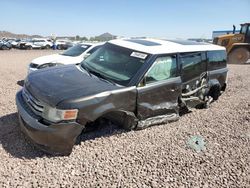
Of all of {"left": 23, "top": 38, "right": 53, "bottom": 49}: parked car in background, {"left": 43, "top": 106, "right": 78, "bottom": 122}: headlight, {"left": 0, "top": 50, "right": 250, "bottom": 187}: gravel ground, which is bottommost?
{"left": 23, "top": 38, "right": 53, "bottom": 49}: parked car in background

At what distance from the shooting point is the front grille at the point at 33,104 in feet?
12.4

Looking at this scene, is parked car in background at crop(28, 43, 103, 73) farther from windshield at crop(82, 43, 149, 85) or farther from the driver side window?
the driver side window

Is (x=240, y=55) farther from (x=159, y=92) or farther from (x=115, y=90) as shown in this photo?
(x=115, y=90)

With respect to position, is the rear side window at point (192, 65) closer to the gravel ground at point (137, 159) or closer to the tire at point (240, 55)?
the gravel ground at point (137, 159)

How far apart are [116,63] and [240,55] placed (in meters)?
16.6

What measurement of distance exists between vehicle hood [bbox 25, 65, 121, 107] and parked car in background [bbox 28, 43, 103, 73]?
13.4 feet

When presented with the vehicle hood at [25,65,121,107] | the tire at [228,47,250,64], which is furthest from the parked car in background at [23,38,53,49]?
the vehicle hood at [25,65,121,107]

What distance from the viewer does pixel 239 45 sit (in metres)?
18.8

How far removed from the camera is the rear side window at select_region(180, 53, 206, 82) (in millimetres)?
5500

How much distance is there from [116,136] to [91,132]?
1.47ft

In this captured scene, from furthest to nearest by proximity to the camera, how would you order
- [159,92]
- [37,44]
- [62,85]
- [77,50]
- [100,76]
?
[37,44] < [77,50] < [159,92] < [100,76] < [62,85]

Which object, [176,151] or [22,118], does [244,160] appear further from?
[22,118]

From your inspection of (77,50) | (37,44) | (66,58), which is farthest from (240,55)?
(37,44)

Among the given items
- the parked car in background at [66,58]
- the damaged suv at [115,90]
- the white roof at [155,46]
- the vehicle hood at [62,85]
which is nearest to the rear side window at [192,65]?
the damaged suv at [115,90]
